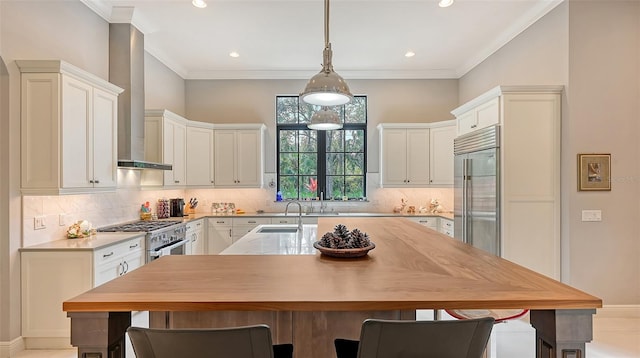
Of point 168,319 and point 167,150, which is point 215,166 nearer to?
point 167,150

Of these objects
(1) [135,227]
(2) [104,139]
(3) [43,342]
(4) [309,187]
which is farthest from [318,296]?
(4) [309,187]

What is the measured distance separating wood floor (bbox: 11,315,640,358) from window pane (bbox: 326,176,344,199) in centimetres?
328

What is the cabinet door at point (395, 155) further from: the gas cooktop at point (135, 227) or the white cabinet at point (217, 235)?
the gas cooktop at point (135, 227)

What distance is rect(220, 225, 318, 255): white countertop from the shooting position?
2271 millimetres

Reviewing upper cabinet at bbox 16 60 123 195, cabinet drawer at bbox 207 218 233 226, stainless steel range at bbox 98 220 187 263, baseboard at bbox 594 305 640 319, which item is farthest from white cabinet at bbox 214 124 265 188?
baseboard at bbox 594 305 640 319

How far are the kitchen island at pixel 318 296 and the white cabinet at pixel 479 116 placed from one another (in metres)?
2.32

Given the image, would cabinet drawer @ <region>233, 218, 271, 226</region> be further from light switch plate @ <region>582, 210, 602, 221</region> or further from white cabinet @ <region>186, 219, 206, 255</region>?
light switch plate @ <region>582, 210, 602, 221</region>

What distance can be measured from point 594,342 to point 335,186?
392cm

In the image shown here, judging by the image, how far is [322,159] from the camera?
19.3ft

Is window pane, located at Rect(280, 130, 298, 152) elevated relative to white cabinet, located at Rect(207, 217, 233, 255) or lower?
elevated

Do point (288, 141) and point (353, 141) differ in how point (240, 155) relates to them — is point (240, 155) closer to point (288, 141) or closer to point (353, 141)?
point (288, 141)

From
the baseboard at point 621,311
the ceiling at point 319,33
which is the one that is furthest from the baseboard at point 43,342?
the baseboard at point 621,311

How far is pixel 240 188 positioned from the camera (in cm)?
540

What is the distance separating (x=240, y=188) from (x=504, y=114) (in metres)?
3.86
